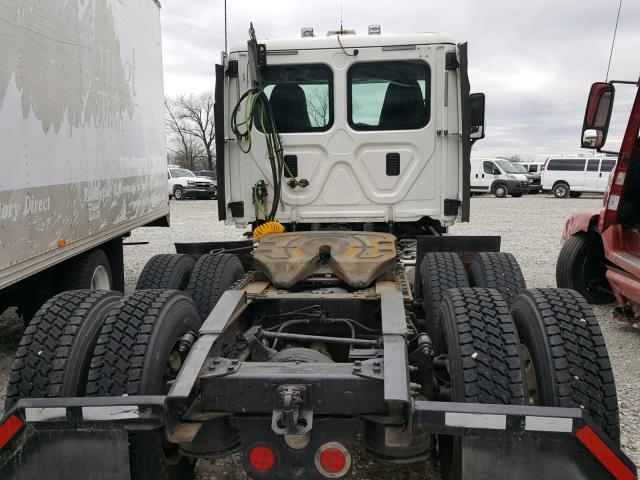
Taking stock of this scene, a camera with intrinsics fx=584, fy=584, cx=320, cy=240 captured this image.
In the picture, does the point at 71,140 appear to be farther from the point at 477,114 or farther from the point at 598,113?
the point at 598,113

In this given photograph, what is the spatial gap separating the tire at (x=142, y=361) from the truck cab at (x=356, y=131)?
2788 millimetres

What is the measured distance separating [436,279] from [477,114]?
6.24ft

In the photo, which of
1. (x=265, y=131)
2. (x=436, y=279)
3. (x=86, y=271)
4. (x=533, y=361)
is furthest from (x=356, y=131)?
(x=533, y=361)

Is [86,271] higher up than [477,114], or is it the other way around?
[477,114]

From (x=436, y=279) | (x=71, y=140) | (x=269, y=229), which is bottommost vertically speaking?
(x=436, y=279)

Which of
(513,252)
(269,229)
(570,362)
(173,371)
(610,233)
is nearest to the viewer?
(570,362)

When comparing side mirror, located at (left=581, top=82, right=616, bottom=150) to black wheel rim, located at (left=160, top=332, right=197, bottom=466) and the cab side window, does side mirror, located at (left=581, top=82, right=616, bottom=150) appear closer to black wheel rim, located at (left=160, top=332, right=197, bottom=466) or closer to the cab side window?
black wheel rim, located at (left=160, top=332, right=197, bottom=466)

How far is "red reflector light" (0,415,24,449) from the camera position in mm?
2295

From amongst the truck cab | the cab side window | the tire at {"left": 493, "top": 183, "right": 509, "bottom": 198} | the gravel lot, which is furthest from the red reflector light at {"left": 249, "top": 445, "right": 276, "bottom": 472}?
the cab side window

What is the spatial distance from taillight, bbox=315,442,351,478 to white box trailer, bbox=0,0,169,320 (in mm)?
2522

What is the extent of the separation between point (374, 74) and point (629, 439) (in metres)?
3.57

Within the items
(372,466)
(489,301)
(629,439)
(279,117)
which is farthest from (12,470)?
(279,117)

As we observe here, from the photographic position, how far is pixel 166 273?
4629 millimetres

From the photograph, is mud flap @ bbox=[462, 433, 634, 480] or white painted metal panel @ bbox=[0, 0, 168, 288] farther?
white painted metal panel @ bbox=[0, 0, 168, 288]
